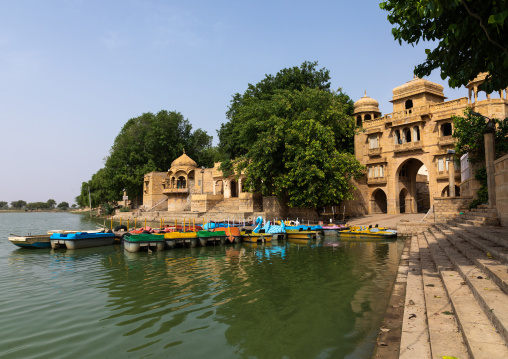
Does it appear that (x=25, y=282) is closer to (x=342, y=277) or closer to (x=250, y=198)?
(x=342, y=277)

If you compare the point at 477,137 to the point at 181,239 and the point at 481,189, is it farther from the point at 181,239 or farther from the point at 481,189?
the point at 181,239

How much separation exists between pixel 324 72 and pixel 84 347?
3688 cm

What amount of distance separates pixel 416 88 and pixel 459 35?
29748 mm

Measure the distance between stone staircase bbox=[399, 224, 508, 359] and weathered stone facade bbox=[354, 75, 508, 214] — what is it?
23893 millimetres

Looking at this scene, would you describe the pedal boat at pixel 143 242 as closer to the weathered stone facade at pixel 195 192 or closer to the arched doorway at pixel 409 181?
the weathered stone facade at pixel 195 192

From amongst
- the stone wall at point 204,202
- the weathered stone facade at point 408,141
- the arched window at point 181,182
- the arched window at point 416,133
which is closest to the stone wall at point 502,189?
the weathered stone facade at point 408,141

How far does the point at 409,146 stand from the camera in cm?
3272

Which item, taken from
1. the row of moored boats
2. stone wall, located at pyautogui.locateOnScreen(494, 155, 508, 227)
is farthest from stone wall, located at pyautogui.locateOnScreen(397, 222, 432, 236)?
stone wall, located at pyautogui.locateOnScreen(494, 155, 508, 227)

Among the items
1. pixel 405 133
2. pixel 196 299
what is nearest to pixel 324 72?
pixel 405 133

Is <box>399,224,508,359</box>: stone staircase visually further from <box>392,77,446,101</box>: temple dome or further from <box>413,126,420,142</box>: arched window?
<box>392,77,446,101</box>: temple dome

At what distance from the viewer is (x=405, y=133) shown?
33719mm

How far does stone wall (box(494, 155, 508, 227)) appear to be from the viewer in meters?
11.9

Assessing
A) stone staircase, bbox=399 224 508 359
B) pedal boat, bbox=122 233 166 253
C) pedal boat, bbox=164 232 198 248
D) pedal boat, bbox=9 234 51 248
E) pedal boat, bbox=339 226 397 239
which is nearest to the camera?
stone staircase, bbox=399 224 508 359

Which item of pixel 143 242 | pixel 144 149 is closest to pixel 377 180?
pixel 143 242
